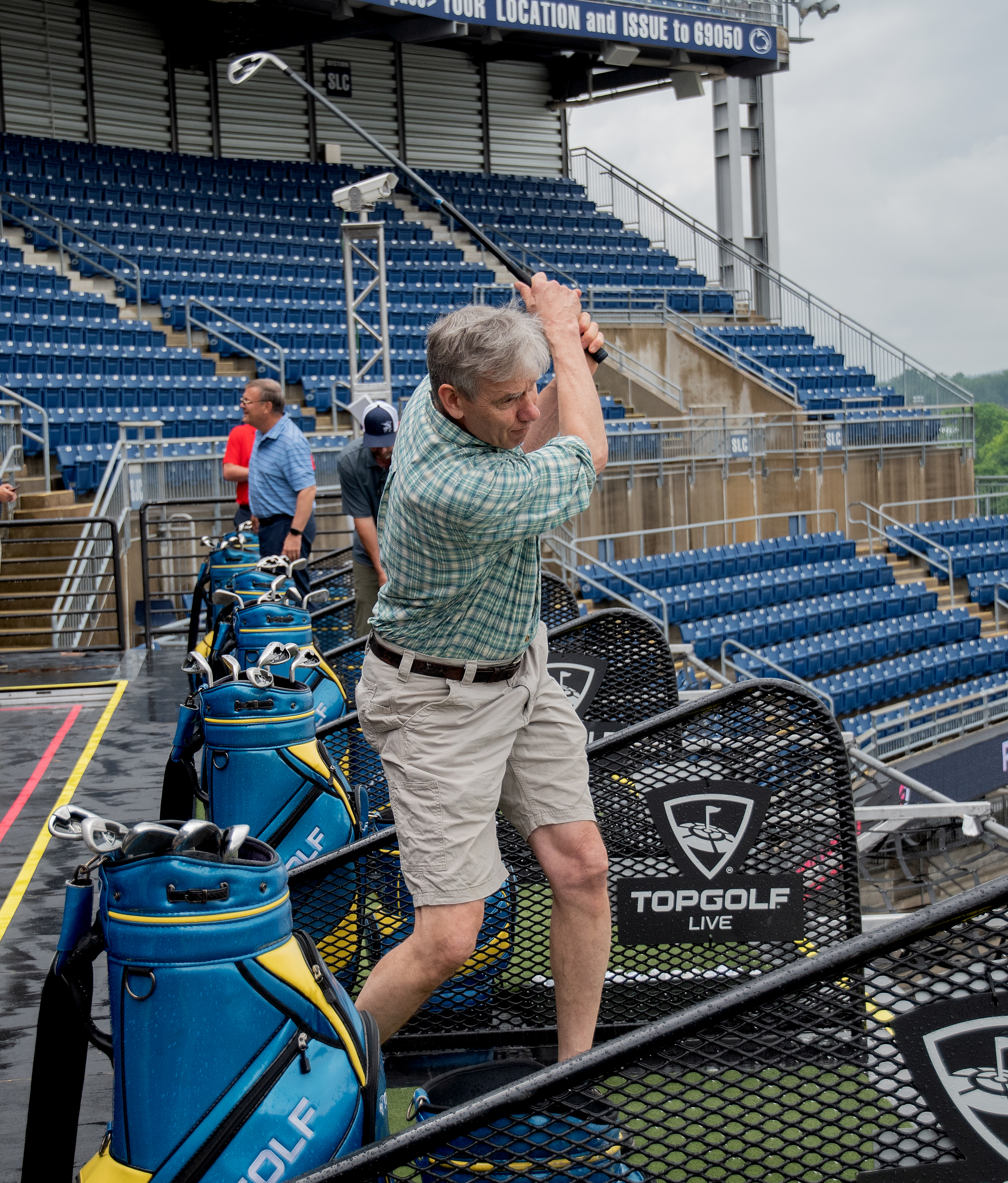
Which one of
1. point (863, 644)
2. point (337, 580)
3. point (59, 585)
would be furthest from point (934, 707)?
point (59, 585)

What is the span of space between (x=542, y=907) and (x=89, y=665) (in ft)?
20.1

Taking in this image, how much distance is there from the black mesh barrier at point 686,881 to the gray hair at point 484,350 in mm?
1070

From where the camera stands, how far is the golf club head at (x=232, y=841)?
6.23ft

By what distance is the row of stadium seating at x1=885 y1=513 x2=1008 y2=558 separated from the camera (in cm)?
1941

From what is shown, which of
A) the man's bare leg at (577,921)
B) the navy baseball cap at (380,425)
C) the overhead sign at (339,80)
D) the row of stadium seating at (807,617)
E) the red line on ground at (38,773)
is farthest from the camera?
the overhead sign at (339,80)

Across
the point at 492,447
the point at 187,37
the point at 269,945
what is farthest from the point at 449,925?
the point at 187,37

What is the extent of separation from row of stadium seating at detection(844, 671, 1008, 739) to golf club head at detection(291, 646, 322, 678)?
9107 mm

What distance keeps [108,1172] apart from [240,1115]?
0.22m

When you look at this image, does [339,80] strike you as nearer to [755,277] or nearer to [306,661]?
[755,277]

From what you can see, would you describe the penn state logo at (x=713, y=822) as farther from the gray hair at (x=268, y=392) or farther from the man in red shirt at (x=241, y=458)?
the man in red shirt at (x=241, y=458)

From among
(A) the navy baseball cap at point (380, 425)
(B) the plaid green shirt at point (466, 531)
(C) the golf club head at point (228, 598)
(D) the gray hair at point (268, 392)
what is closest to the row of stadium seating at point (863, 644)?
(D) the gray hair at point (268, 392)

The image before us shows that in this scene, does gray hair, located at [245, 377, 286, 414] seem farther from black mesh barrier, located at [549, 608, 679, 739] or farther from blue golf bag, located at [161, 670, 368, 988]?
blue golf bag, located at [161, 670, 368, 988]

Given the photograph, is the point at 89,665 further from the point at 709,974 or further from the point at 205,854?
the point at 205,854

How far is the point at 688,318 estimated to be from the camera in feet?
76.1
